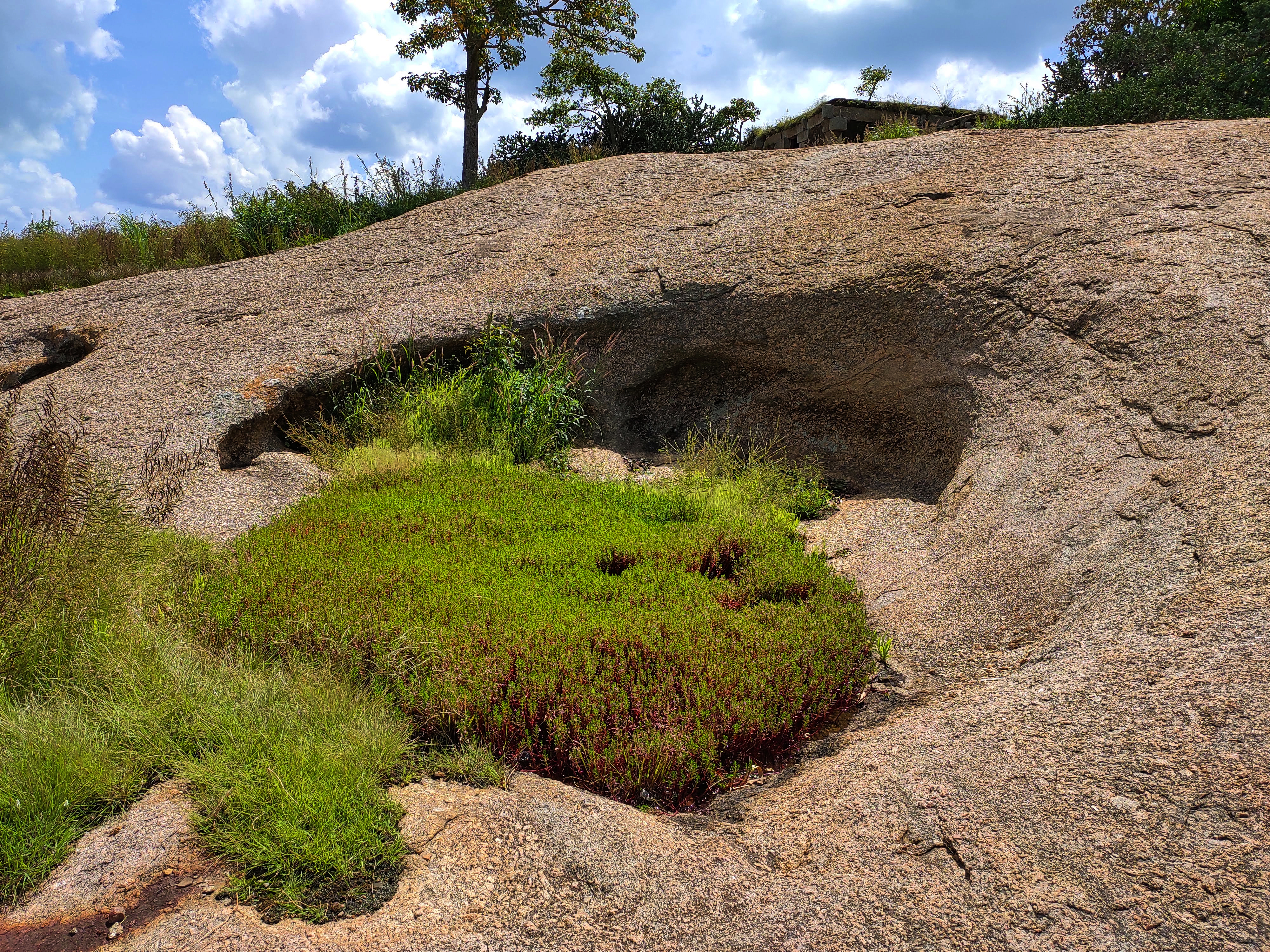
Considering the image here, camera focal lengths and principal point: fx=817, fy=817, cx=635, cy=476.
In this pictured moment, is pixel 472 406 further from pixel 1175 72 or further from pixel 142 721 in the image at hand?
pixel 1175 72

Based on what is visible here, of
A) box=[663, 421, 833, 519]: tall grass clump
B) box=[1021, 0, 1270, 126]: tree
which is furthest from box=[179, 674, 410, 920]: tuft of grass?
box=[1021, 0, 1270, 126]: tree

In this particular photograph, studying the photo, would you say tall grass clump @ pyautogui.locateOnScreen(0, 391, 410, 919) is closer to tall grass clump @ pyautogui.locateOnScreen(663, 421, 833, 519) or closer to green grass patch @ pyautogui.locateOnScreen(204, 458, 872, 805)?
green grass patch @ pyautogui.locateOnScreen(204, 458, 872, 805)

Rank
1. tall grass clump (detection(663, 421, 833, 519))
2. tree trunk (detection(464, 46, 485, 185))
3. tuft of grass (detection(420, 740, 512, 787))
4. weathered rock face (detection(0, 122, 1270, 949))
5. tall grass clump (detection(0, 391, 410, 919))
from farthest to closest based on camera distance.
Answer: tree trunk (detection(464, 46, 485, 185)) → tall grass clump (detection(663, 421, 833, 519)) → tuft of grass (detection(420, 740, 512, 787)) → tall grass clump (detection(0, 391, 410, 919)) → weathered rock face (detection(0, 122, 1270, 949))

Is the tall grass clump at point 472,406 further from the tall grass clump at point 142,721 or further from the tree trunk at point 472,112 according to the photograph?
the tree trunk at point 472,112

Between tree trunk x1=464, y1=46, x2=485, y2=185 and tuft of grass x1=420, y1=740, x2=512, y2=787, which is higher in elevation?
tree trunk x1=464, y1=46, x2=485, y2=185

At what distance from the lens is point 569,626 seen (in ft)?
13.4

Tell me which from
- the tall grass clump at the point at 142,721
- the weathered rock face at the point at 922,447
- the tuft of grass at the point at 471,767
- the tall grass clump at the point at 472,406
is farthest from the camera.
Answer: the tall grass clump at the point at 472,406

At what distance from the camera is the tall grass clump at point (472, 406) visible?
7.51 m

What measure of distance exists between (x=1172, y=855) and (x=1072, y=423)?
11.5ft

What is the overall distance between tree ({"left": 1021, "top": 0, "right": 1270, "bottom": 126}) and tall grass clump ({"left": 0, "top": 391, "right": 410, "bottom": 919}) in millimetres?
15084

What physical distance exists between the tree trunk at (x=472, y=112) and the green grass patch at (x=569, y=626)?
46.7ft

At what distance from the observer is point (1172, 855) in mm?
2430

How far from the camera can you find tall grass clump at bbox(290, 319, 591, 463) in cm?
751

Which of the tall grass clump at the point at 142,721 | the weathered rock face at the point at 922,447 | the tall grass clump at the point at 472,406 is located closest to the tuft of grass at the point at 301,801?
the tall grass clump at the point at 142,721
